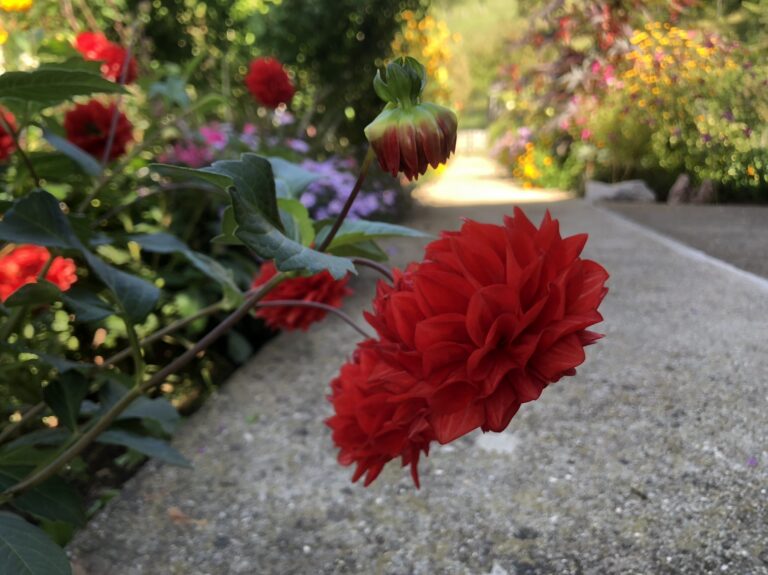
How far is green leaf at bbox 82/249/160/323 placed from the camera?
2.39ft

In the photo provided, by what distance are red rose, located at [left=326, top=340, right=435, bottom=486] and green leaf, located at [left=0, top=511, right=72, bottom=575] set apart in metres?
0.28

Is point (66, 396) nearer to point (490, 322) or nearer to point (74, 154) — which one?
point (74, 154)

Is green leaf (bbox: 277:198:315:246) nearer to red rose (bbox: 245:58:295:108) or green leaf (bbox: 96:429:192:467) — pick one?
green leaf (bbox: 96:429:192:467)

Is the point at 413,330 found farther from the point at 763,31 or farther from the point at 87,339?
the point at 87,339

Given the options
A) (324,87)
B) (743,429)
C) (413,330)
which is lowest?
(743,429)

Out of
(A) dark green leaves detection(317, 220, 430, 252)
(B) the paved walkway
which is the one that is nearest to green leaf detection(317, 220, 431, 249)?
(A) dark green leaves detection(317, 220, 430, 252)

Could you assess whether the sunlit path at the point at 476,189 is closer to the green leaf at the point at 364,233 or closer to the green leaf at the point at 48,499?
the green leaf at the point at 364,233

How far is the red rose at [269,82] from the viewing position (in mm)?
1821

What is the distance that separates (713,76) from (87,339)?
5.03 ft

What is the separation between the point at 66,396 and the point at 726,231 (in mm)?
827

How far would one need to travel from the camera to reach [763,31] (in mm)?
638

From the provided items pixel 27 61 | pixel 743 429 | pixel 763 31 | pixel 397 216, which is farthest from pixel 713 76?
pixel 397 216

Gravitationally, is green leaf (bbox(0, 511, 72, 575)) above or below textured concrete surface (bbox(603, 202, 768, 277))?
below

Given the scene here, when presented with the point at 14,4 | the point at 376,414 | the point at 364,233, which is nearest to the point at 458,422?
the point at 376,414
